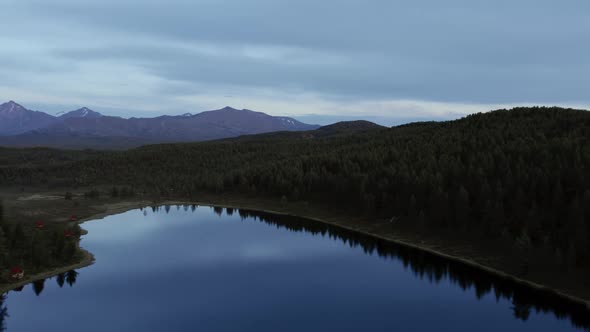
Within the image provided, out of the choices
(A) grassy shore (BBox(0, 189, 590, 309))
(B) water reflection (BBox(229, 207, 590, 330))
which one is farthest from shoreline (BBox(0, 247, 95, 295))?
(B) water reflection (BBox(229, 207, 590, 330))

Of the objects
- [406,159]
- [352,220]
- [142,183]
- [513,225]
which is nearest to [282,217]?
[352,220]

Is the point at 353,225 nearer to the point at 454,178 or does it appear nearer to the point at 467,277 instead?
the point at 454,178

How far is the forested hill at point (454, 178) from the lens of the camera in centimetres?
6669

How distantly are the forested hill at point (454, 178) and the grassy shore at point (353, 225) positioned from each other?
115 inches

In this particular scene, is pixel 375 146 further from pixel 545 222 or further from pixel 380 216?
pixel 545 222

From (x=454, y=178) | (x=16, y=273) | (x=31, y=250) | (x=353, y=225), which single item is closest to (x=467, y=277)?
(x=454, y=178)

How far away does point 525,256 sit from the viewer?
59812 mm

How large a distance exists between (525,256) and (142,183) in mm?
124245

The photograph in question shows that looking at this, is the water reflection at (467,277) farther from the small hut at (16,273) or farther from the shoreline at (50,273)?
the small hut at (16,273)

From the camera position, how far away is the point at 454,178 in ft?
285

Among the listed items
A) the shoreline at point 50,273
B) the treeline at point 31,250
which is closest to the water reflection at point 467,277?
the shoreline at point 50,273

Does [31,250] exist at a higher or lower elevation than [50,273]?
higher

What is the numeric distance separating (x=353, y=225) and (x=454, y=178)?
2080cm

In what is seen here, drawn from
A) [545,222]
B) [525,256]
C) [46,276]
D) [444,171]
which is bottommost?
[46,276]
